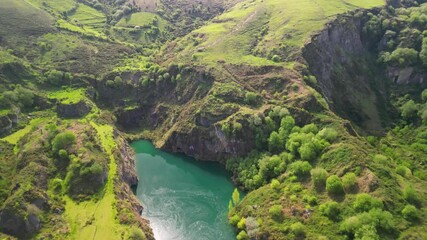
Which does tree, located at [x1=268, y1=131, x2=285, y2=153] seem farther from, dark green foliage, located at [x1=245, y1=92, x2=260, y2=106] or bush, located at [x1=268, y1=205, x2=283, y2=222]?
bush, located at [x1=268, y1=205, x2=283, y2=222]

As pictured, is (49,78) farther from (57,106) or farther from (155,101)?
(155,101)

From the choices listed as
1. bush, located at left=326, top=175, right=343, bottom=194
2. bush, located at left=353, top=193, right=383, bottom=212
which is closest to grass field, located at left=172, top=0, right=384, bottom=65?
bush, located at left=326, top=175, right=343, bottom=194

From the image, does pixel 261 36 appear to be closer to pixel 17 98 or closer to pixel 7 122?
pixel 17 98

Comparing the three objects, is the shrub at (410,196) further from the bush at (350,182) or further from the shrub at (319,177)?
the shrub at (319,177)

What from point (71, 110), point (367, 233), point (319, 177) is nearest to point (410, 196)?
point (367, 233)

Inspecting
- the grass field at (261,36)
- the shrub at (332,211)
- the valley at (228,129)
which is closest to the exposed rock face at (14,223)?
the valley at (228,129)

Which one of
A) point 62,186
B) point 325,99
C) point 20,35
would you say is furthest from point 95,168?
point 20,35
